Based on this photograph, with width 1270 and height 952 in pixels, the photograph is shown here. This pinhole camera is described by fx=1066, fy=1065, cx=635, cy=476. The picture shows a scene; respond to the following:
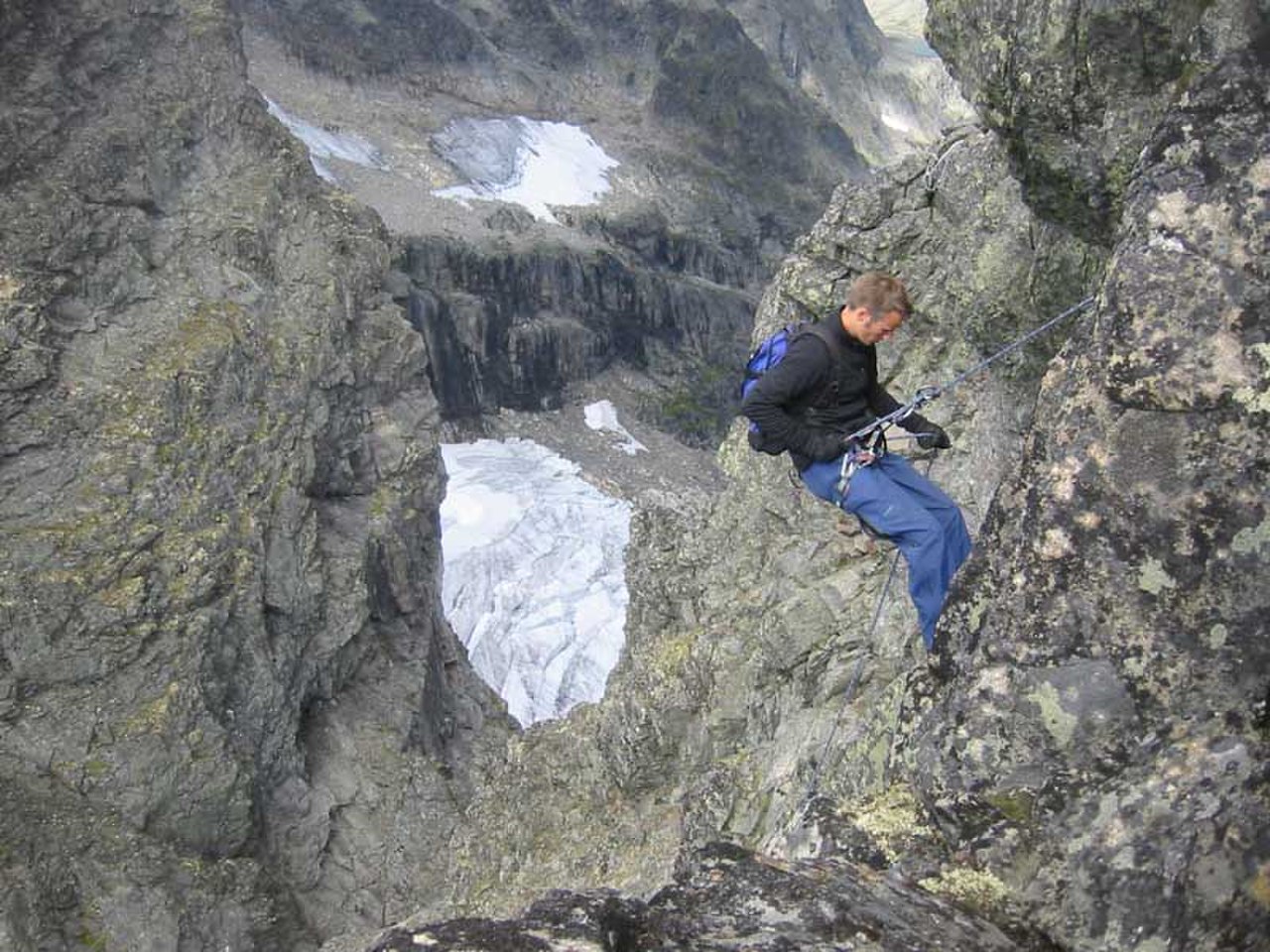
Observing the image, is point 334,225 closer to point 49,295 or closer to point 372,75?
point 49,295

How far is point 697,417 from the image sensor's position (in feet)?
354

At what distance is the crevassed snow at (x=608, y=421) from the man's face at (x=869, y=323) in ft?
298

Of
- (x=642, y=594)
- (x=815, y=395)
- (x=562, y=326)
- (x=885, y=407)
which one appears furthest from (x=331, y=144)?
(x=815, y=395)

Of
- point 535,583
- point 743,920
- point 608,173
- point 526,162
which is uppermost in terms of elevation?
point 743,920

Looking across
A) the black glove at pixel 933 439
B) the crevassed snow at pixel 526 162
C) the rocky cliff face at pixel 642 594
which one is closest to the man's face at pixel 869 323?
the black glove at pixel 933 439

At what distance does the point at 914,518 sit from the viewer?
9.20 metres

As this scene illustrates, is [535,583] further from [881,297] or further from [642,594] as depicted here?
[881,297]

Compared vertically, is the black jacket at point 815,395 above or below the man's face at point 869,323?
below

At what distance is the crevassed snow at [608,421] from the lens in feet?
333

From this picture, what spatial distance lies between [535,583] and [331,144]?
237 feet

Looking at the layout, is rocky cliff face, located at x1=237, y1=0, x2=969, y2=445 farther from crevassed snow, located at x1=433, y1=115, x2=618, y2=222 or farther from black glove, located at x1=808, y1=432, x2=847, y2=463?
black glove, located at x1=808, y1=432, x2=847, y2=463

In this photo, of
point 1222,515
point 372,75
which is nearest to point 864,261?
point 1222,515

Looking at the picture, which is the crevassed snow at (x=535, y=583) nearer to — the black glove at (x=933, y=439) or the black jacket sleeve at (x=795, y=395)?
the black glove at (x=933, y=439)

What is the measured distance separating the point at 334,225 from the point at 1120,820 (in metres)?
48.9
